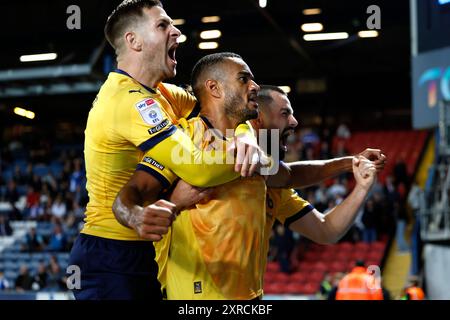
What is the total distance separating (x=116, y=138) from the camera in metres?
3.90

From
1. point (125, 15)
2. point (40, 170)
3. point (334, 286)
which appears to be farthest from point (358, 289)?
point (40, 170)

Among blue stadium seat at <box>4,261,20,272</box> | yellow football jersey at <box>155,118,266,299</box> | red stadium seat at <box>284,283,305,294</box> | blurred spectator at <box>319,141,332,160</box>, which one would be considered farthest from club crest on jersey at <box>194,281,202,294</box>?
blue stadium seat at <box>4,261,20,272</box>

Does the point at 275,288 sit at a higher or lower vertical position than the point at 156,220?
lower

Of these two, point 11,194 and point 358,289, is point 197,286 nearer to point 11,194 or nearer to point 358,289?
point 358,289

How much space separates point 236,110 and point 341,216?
3.72ft

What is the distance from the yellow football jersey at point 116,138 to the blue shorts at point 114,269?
0.18 feet

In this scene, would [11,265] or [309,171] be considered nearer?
[309,171]

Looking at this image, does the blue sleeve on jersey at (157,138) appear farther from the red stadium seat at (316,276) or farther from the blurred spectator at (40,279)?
the blurred spectator at (40,279)

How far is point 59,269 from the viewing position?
18.9 meters

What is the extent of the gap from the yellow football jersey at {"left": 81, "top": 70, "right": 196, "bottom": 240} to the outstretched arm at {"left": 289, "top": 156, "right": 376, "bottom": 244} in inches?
41.7

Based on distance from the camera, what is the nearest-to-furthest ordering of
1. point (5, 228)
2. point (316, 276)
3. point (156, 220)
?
1. point (156, 220)
2. point (316, 276)
3. point (5, 228)

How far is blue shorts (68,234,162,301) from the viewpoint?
3.94 metres

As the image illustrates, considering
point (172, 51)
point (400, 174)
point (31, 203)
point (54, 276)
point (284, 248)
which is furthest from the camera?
point (31, 203)

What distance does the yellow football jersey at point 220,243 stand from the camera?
12.7ft
